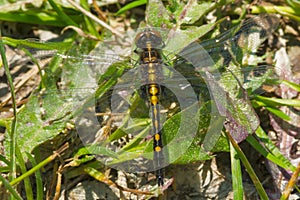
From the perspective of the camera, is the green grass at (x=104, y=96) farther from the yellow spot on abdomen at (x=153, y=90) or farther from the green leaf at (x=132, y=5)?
the yellow spot on abdomen at (x=153, y=90)

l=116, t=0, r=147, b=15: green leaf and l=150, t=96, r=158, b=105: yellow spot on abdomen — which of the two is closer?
l=150, t=96, r=158, b=105: yellow spot on abdomen

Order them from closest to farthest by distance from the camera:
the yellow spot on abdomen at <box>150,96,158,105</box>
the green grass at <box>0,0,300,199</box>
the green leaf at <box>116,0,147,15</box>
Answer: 1. the green grass at <box>0,0,300,199</box>
2. the yellow spot on abdomen at <box>150,96,158,105</box>
3. the green leaf at <box>116,0,147,15</box>

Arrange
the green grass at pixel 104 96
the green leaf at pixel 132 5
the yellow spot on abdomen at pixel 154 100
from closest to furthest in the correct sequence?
1. the green grass at pixel 104 96
2. the yellow spot on abdomen at pixel 154 100
3. the green leaf at pixel 132 5

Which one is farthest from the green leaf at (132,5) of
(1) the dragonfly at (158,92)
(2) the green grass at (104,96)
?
(1) the dragonfly at (158,92)

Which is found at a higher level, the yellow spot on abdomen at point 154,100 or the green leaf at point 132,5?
the green leaf at point 132,5

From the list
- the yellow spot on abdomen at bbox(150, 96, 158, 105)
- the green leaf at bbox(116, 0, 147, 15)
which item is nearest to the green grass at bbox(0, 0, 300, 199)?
the green leaf at bbox(116, 0, 147, 15)

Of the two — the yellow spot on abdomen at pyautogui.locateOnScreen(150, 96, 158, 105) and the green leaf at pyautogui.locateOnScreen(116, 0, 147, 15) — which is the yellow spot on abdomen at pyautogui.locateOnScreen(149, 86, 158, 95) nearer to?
the yellow spot on abdomen at pyautogui.locateOnScreen(150, 96, 158, 105)

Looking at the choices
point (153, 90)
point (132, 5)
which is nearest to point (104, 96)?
point (153, 90)

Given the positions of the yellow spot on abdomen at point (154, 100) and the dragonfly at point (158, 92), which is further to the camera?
the yellow spot on abdomen at point (154, 100)

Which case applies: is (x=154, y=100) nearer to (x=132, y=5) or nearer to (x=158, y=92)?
(x=158, y=92)
